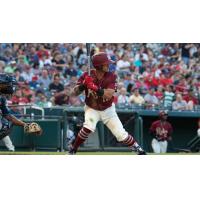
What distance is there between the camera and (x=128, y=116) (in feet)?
73.0

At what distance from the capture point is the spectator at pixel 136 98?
24.0 meters

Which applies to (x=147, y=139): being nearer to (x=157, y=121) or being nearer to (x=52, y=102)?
(x=157, y=121)

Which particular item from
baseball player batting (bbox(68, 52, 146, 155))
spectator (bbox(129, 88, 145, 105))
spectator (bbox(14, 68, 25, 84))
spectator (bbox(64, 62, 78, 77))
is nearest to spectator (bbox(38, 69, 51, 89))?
spectator (bbox(14, 68, 25, 84))

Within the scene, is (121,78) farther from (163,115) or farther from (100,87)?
(100,87)

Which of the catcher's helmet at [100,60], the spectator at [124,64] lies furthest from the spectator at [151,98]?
the catcher's helmet at [100,60]

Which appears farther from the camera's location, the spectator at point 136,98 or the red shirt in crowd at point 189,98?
the red shirt in crowd at point 189,98

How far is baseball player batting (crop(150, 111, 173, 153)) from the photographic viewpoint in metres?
22.7

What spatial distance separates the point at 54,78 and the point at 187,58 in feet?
20.2

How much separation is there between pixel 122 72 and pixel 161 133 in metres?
4.26

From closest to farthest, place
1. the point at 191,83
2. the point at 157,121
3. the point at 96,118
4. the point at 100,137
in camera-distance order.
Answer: the point at 96,118
the point at 100,137
the point at 157,121
the point at 191,83

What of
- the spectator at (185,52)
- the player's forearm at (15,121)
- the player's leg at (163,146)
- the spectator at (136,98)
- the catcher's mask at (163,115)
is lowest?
the player's leg at (163,146)

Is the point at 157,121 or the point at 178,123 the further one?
the point at 178,123

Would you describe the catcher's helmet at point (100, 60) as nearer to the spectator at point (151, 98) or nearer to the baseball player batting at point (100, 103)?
the baseball player batting at point (100, 103)

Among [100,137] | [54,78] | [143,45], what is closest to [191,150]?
[100,137]
